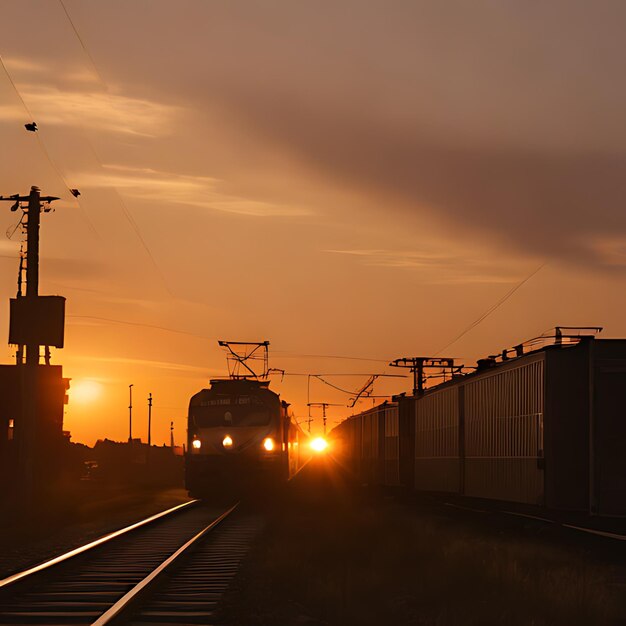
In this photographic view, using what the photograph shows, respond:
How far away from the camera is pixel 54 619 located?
34.8 ft

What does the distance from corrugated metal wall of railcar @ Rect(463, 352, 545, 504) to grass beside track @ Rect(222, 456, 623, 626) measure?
1973 millimetres

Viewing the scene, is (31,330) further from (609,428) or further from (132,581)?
(132,581)

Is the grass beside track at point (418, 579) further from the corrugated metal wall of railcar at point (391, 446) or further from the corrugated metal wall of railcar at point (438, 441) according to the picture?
the corrugated metal wall of railcar at point (391, 446)

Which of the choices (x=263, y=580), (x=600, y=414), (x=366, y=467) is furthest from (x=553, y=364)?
(x=366, y=467)

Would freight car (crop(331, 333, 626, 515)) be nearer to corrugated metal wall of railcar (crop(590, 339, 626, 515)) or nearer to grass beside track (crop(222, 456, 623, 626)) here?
corrugated metal wall of railcar (crop(590, 339, 626, 515))

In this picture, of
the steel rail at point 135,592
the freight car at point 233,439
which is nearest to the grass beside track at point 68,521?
the freight car at point 233,439

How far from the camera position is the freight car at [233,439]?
107 ft

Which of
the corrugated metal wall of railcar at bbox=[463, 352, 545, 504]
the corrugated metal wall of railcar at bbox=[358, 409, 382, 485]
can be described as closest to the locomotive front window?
the corrugated metal wall of railcar at bbox=[463, 352, 545, 504]

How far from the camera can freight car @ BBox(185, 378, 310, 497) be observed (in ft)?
107

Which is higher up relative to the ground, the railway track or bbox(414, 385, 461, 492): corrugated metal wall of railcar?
bbox(414, 385, 461, 492): corrugated metal wall of railcar

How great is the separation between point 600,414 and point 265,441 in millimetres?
13051

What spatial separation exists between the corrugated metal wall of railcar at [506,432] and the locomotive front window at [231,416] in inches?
250

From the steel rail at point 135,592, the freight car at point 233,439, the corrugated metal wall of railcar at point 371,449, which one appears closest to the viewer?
the steel rail at point 135,592

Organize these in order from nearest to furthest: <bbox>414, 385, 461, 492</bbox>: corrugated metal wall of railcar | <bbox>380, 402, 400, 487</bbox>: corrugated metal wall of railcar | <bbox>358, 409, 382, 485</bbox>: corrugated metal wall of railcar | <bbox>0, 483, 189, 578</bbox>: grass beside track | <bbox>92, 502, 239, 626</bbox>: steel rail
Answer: <bbox>92, 502, 239, 626</bbox>: steel rail
<bbox>0, 483, 189, 578</bbox>: grass beside track
<bbox>414, 385, 461, 492</bbox>: corrugated metal wall of railcar
<bbox>380, 402, 400, 487</bbox>: corrugated metal wall of railcar
<bbox>358, 409, 382, 485</bbox>: corrugated metal wall of railcar
